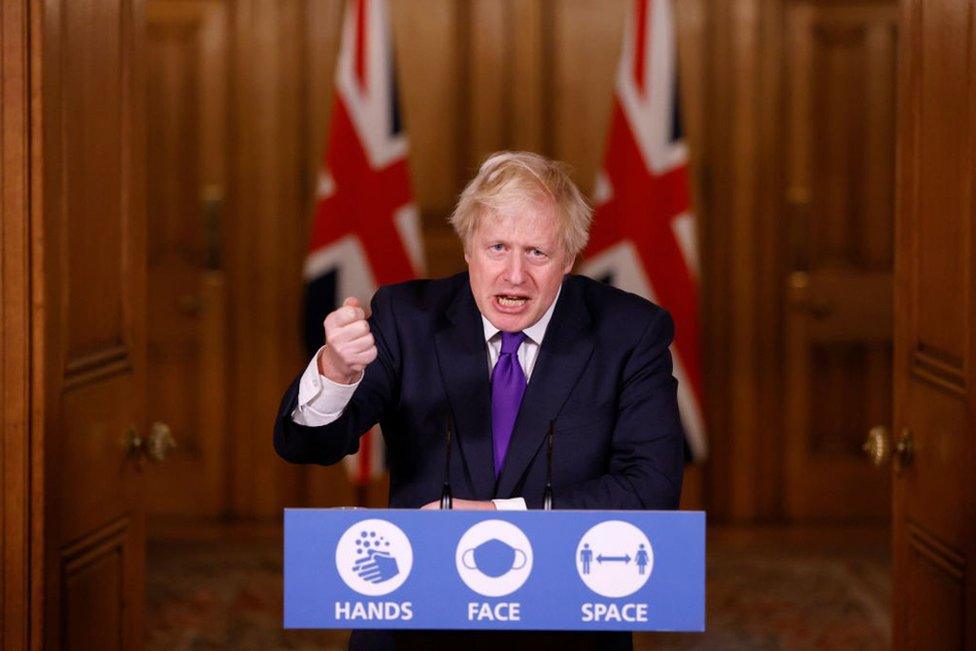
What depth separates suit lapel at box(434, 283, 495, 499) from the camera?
2.50 metres

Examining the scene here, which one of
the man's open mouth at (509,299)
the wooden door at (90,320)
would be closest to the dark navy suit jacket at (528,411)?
the man's open mouth at (509,299)

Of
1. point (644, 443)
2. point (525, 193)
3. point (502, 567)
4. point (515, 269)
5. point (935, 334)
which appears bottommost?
point (502, 567)

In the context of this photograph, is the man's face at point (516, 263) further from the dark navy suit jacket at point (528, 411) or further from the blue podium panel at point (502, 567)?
the blue podium panel at point (502, 567)

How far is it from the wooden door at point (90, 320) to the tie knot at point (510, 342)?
82 centimetres

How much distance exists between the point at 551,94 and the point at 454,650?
3.81 metres

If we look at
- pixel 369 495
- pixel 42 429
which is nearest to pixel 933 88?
pixel 42 429

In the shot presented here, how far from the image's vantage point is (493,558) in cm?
201

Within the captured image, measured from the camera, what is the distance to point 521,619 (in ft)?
6.66

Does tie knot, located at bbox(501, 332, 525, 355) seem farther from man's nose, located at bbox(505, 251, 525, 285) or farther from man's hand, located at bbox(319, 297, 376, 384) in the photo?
man's hand, located at bbox(319, 297, 376, 384)

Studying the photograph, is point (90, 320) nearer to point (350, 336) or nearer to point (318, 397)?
point (318, 397)

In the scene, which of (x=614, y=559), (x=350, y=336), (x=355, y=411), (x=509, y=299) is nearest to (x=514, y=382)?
(x=509, y=299)

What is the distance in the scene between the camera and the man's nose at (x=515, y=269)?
2445 mm

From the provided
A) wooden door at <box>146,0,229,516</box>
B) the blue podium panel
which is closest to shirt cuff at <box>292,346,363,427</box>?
the blue podium panel

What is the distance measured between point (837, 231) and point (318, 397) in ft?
13.2
